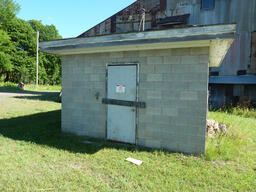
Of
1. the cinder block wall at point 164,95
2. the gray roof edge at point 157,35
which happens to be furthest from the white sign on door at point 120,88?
the gray roof edge at point 157,35

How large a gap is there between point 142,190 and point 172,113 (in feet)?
6.80

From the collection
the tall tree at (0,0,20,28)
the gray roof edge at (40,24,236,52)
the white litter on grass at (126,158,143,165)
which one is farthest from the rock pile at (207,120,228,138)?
the tall tree at (0,0,20,28)

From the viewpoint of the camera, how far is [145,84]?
4430 mm

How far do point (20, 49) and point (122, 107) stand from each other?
3722cm

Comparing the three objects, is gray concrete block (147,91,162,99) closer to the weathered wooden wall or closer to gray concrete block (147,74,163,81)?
gray concrete block (147,74,163,81)

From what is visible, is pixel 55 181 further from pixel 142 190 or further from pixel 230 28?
pixel 230 28

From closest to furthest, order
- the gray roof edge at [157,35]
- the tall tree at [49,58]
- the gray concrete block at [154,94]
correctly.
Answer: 1. the gray roof edge at [157,35]
2. the gray concrete block at [154,94]
3. the tall tree at [49,58]

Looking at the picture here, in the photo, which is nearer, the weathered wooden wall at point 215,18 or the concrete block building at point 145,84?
the concrete block building at point 145,84

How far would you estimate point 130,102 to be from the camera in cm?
455

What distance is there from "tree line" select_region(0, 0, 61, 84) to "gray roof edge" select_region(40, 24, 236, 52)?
30398 millimetres

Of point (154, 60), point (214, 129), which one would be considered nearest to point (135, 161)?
point (154, 60)

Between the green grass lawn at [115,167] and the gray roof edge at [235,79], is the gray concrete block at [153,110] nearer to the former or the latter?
the green grass lawn at [115,167]

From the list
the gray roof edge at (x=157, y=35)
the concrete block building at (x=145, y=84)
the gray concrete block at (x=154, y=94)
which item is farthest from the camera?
the gray concrete block at (x=154, y=94)

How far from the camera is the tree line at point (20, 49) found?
92.2 feet
